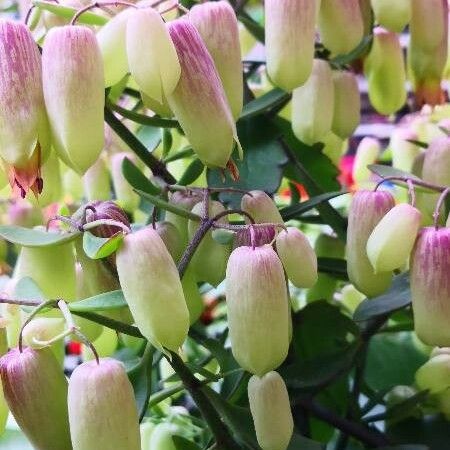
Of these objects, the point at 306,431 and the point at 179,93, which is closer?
the point at 179,93

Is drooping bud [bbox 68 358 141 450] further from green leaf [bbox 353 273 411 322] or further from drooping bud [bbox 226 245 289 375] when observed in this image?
green leaf [bbox 353 273 411 322]

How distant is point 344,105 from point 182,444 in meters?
0.25

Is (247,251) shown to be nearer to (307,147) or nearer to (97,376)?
(97,376)

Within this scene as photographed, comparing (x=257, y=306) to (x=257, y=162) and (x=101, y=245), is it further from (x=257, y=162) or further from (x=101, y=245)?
(x=257, y=162)

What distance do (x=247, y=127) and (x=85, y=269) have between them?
0.72 feet

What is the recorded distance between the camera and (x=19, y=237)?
0.43m

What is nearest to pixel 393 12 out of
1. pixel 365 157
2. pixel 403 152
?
pixel 403 152

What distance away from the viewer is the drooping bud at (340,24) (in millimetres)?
516

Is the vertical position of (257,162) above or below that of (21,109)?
below

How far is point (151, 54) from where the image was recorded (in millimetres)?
383

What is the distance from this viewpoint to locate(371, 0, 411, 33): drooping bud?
0.53 m

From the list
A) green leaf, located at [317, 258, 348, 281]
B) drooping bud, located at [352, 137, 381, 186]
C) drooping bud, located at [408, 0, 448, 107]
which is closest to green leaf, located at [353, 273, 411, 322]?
green leaf, located at [317, 258, 348, 281]

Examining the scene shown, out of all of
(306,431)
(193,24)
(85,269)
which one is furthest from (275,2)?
(306,431)

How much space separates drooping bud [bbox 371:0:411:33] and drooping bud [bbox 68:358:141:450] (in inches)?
10.9
